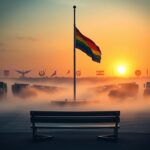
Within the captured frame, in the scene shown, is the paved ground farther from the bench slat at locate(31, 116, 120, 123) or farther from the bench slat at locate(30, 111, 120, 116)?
the bench slat at locate(30, 111, 120, 116)

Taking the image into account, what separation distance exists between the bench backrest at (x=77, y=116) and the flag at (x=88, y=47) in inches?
619

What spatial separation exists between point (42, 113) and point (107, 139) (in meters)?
1.59

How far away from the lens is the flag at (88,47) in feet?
85.2

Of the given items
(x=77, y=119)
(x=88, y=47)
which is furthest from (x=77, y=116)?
(x=88, y=47)

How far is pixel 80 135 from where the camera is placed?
10.9 metres

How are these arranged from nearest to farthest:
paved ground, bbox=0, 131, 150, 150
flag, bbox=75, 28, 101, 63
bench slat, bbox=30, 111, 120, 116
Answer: paved ground, bbox=0, 131, 150, 150, bench slat, bbox=30, 111, 120, 116, flag, bbox=75, 28, 101, 63

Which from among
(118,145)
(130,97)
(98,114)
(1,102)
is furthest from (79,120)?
(130,97)

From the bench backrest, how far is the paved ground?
0.47 m

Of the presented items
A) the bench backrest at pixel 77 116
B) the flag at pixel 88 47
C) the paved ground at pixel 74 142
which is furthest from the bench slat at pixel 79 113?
the flag at pixel 88 47

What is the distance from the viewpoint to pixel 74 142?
32.3ft

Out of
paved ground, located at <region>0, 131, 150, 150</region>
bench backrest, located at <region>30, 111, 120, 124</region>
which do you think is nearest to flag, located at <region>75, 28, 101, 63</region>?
paved ground, located at <region>0, 131, 150, 150</region>

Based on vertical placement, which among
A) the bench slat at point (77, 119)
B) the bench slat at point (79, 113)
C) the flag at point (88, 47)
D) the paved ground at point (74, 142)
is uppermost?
the flag at point (88, 47)

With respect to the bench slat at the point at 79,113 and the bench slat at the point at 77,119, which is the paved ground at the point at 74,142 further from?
the bench slat at the point at 79,113

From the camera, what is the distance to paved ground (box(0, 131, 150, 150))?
30.3 ft
